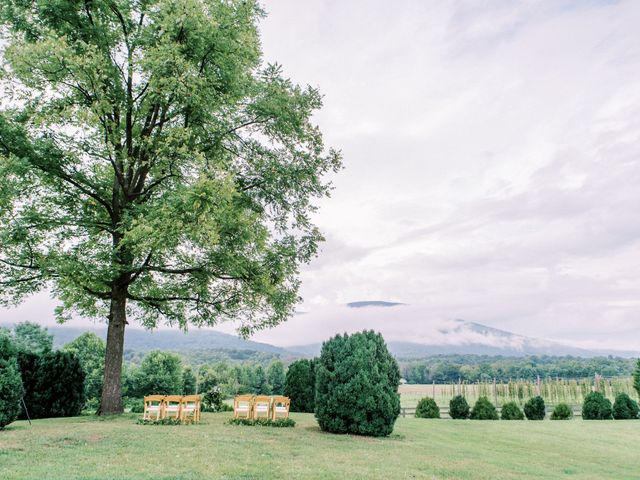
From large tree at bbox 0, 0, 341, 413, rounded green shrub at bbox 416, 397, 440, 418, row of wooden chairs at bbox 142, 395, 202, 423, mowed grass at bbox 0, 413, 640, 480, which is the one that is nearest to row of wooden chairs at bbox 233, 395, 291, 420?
mowed grass at bbox 0, 413, 640, 480

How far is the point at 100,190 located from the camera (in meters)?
15.7

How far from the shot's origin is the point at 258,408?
1394 centimetres

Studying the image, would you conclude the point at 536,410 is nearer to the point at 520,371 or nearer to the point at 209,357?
the point at 520,371

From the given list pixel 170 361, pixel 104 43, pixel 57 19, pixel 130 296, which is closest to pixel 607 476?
pixel 130 296

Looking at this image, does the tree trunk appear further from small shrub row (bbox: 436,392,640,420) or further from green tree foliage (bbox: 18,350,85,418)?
small shrub row (bbox: 436,392,640,420)

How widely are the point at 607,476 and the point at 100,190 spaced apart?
16.1 meters

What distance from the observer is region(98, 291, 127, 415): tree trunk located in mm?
14781

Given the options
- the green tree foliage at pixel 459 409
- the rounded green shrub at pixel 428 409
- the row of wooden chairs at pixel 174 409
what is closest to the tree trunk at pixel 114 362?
the row of wooden chairs at pixel 174 409

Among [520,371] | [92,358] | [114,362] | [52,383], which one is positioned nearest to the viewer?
[114,362]

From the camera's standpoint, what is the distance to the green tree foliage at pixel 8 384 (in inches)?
425

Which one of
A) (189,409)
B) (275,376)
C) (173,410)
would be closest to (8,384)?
(173,410)

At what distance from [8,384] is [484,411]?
22.7 metres

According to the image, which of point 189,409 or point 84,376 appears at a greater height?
point 84,376

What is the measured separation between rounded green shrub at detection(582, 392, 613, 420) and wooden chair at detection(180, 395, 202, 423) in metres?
25.0
